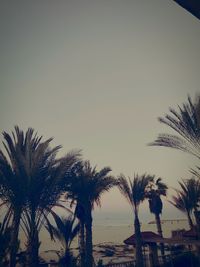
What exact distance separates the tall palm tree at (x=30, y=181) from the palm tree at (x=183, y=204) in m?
13.4

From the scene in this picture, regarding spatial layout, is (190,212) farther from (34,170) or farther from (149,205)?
(34,170)

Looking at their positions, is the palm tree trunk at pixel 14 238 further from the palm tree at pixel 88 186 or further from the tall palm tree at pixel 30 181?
the palm tree at pixel 88 186

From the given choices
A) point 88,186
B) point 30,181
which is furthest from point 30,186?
point 88,186

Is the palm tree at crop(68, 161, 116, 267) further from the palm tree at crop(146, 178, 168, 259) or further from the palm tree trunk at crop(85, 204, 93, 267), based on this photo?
the palm tree at crop(146, 178, 168, 259)

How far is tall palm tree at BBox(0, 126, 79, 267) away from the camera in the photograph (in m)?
10.7

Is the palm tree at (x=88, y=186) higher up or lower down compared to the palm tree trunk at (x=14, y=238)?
higher up

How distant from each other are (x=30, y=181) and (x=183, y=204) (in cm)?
1629

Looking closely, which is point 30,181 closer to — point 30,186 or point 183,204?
point 30,186

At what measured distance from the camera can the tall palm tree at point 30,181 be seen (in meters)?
10.7

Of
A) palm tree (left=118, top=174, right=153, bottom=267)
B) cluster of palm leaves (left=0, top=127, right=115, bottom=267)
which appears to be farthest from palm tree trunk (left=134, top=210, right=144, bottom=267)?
cluster of palm leaves (left=0, top=127, right=115, bottom=267)

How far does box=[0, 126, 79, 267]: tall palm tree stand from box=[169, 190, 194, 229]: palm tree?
13.4 m

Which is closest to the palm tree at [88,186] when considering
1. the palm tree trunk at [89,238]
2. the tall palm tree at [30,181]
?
the palm tree trunk at [89,238]

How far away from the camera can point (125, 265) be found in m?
16.2

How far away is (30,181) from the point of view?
35.4 feet
